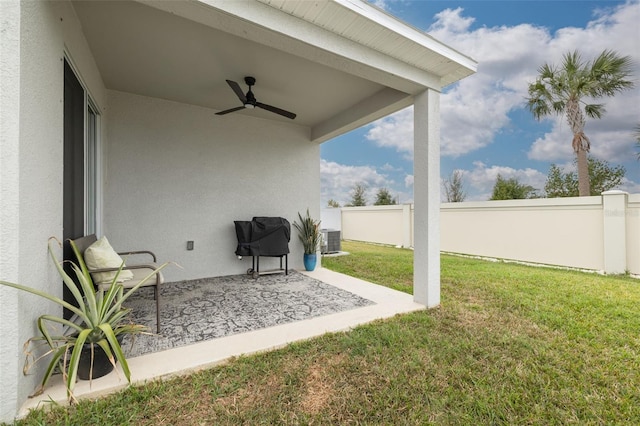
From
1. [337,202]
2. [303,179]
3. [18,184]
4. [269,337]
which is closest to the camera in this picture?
[18,184]

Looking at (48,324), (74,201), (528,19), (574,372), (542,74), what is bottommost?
(574,372)

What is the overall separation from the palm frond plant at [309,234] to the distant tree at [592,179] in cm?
1427

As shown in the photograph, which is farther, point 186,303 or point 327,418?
point 186,303

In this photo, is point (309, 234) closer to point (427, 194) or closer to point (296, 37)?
point (427, 194)

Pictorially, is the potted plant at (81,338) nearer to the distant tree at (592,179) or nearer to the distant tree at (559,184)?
the distant tree at (592,179)

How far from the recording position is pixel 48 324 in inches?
73.5

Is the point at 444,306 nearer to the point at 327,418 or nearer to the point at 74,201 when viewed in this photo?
the point at 327,418

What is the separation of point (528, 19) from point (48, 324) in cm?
1466

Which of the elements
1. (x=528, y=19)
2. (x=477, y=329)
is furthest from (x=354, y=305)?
(x=528, y=19)

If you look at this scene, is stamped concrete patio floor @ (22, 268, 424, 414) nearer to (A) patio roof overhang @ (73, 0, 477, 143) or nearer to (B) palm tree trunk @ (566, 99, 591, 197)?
(A) patio roof overhang @ (73, 0, 477, 143)

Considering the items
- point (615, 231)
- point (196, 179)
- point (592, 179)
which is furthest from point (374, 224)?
point (592, 179)

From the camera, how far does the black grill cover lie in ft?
15.5

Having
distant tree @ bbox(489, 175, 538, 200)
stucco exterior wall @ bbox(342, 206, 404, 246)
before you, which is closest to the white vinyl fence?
stucco exterior wall @ bbox(342, 206, 404, 246)

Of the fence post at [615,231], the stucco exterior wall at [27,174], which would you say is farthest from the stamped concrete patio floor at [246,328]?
the fence post at [615,231]
